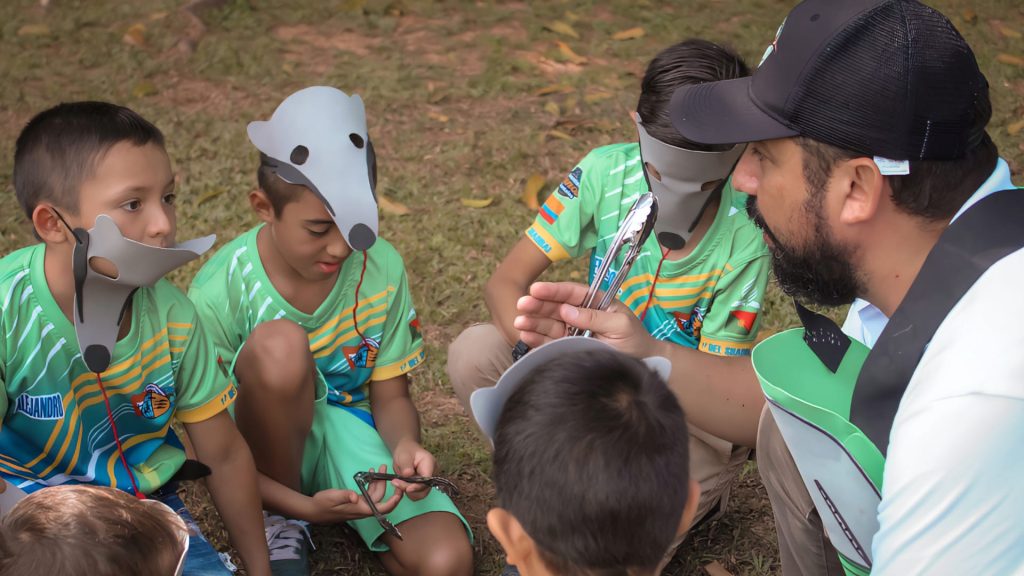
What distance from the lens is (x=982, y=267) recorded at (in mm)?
1835

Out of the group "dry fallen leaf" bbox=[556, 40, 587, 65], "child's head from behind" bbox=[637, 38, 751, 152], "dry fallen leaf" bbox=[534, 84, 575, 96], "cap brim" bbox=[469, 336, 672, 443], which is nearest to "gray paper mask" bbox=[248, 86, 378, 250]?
"child's head from behind" bbox=[637, 38, 751, 152]

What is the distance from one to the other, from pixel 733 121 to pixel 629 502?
860 millimetres

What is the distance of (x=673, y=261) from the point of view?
111 inches

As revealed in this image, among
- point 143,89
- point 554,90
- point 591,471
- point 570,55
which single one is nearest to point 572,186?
point 591,471

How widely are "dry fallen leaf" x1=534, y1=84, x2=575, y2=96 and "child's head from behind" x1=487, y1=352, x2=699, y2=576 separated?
3872 mm

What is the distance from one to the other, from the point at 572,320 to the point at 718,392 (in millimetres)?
558

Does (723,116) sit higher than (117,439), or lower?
higher

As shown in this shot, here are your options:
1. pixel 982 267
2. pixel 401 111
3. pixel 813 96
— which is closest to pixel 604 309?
pixel 813 96

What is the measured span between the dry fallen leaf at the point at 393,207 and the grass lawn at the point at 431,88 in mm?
16

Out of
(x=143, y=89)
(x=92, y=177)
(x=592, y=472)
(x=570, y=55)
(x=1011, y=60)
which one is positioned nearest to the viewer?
(x=592, y=472)

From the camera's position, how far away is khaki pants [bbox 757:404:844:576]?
2.31m

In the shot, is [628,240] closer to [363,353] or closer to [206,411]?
[363,353]

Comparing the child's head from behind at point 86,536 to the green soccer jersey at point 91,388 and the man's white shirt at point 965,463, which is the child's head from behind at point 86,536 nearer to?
the green soccer jersey at point 91,388

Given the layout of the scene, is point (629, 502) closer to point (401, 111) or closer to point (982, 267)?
point (982, 267)
